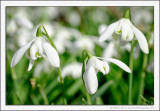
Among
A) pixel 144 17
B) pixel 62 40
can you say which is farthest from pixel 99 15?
pixel 62 40

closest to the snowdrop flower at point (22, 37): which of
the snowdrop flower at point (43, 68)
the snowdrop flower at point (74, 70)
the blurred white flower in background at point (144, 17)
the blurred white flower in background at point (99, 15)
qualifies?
the snowdrop flower at point (43, 68)

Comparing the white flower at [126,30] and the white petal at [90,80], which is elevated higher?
the white flower at [126,30]

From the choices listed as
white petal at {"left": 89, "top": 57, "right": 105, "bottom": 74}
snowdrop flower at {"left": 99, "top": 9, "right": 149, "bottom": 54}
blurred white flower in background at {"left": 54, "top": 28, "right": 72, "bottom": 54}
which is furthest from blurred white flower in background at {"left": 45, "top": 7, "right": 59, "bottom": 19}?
white petal at {"left": 89, "top": 57, "right": 105, "bottom": 74}

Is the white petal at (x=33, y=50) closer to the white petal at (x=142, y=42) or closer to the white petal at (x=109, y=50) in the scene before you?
the white petal at (x=142, y=42)

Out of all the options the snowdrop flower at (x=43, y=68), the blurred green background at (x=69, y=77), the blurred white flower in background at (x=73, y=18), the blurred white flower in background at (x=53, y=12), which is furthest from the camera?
the blurred white flower in background at (x=73, y=18)

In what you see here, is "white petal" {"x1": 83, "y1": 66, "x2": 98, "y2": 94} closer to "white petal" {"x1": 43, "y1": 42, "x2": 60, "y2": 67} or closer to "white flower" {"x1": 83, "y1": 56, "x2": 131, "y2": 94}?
"white flower" {"x1": 83, "y1": 56, "x2": 131, "y2": 94}

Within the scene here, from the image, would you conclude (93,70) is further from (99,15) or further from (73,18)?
(99,15)
